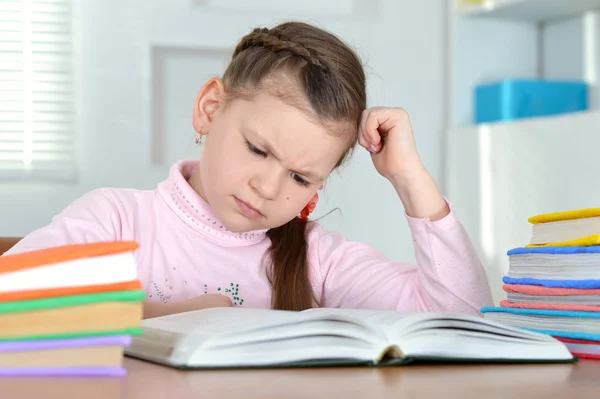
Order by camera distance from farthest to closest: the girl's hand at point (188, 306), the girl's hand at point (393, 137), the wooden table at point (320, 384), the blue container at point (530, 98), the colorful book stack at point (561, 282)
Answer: the blue container at point (530, 98) → the girl's hand at point (393, 137) → the girl's hand at point (188, 306) → the colorful book stack at point (561, 282) → the wooden table at point (320, 384)

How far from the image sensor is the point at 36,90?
2.13 metres

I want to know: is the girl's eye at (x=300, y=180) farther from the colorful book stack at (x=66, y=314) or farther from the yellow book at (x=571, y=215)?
the colorful book stack at (x=66, y=314)

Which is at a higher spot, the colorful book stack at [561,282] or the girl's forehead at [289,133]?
the girl's forehead at [289,133]

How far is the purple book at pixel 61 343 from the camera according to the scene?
0.55 metres

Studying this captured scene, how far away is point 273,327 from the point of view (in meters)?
0.61

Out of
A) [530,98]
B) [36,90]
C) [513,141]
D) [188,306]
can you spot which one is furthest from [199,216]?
[530,98]

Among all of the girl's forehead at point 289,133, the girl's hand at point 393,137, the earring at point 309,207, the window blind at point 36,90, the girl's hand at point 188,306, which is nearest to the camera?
the girl's hand at point 188,306

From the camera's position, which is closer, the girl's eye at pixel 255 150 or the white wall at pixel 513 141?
the girl's eye at pixel 255 150

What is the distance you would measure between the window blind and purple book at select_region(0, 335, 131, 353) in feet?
5.37

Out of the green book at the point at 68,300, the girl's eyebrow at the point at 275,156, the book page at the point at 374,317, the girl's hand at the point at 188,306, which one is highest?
the girl's eyebrow at the point at 275,156

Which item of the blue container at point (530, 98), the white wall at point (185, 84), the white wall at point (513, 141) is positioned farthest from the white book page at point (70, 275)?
the blue container at point (530, 98)

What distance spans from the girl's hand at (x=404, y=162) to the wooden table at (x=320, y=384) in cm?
61

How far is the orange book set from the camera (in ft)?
1.83

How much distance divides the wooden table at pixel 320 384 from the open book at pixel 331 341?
0.01 m
